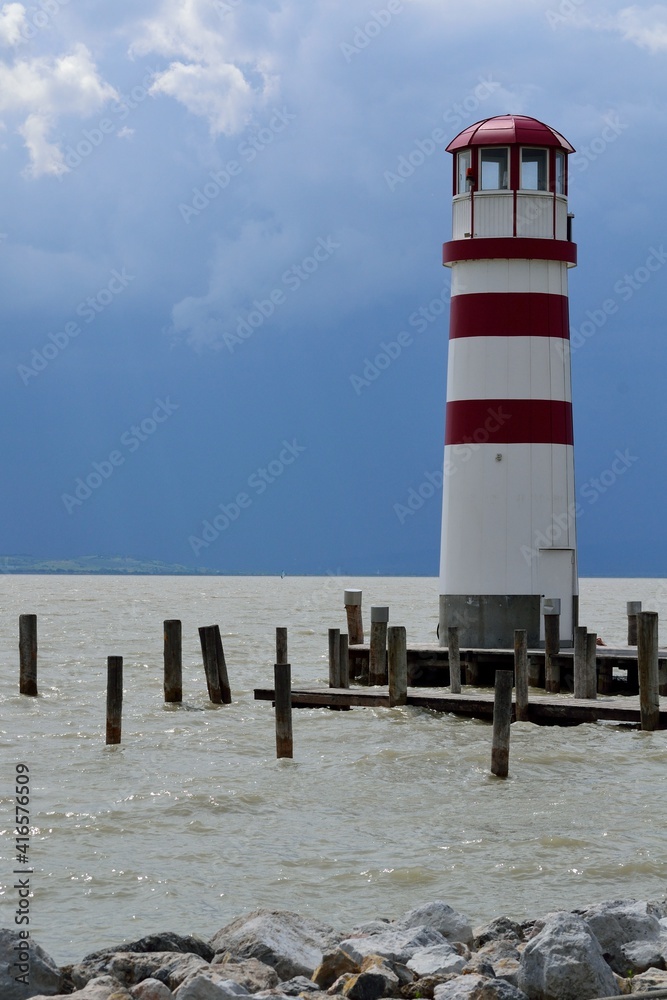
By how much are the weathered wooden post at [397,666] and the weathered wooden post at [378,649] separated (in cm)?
294

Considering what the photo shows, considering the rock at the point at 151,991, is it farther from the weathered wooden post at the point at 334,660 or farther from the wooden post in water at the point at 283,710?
the weathered wooden post at the point at 334,660

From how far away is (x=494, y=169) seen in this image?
21891 mm

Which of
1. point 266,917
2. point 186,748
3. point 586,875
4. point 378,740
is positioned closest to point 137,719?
point 186,748

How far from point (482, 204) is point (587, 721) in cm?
845

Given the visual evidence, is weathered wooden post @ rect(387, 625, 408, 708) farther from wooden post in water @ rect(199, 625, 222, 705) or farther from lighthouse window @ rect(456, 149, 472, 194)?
lighthouse window @ rect(456, 149, 472, 194)

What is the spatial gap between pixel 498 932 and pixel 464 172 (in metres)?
15.4

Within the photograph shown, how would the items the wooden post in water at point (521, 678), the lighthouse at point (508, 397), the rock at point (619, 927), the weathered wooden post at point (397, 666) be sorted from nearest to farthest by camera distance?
the rock at point (619, 927)
the wooden post in water at point (521, 678)
the weathered wooden post at point (397, 666)
the lighthouse at point (508, 397)

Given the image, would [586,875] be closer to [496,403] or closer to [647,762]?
[647,762]

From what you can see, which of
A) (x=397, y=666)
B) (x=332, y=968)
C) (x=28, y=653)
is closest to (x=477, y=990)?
(x=332, y=968)

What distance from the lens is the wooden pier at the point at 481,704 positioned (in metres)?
17.3

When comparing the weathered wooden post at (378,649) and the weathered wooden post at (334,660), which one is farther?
the weathered wooden post at (378,649)

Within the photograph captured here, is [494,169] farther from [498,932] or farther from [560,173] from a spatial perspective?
[498,932]

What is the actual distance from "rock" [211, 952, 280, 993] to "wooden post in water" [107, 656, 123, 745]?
31.9 feet

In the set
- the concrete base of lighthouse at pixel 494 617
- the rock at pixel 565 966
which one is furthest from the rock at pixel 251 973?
the concrete base of lighthouse at pixel 494 617
